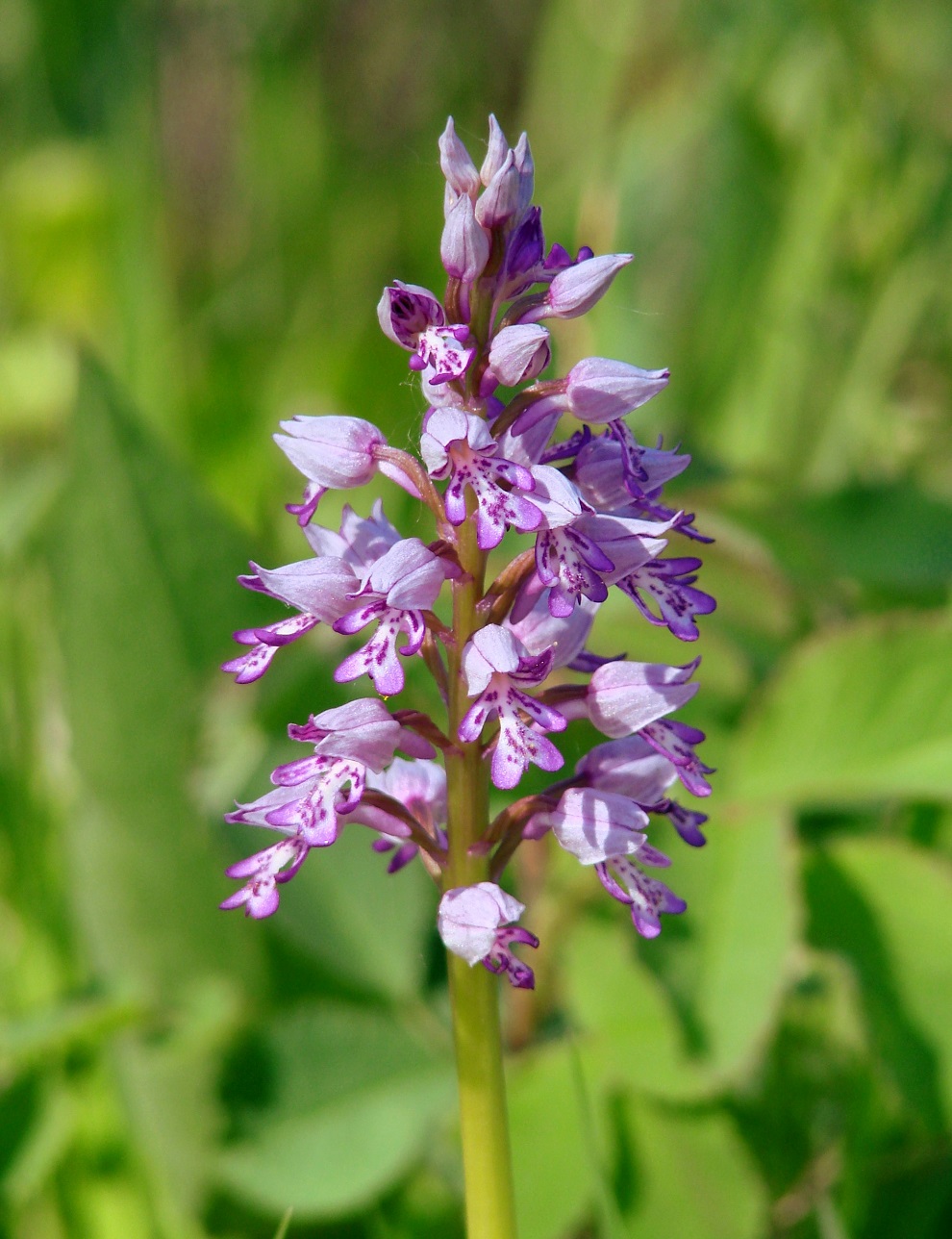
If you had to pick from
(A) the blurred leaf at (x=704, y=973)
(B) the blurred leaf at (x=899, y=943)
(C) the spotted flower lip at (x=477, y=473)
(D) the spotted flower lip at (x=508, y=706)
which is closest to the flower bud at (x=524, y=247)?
(C) the spotted flower lip at (x=477, y=473)

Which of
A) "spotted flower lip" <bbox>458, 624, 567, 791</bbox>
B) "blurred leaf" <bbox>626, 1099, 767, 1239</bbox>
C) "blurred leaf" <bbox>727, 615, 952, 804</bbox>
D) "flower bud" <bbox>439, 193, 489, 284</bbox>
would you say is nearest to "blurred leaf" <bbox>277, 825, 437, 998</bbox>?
"blurred leaf" <bbox>626, 1099, 767, 1239</bbox>

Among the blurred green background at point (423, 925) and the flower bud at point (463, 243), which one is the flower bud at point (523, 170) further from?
the blurred green background at point (423, 925)

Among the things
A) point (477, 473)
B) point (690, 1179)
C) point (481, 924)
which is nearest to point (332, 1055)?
point (690, 1179)

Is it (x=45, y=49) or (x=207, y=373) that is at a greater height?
(x=45, y=49)

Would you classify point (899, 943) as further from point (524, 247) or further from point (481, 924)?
point (524, 247)

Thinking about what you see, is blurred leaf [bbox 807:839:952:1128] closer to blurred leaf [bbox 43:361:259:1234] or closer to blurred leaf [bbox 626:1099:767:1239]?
blurred leaf [bbox 626:1099:767:1239]

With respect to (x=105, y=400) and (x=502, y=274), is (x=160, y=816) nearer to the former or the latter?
(x=105, y=400)

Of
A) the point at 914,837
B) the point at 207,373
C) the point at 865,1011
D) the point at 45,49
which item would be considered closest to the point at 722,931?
the point at 865,1011
